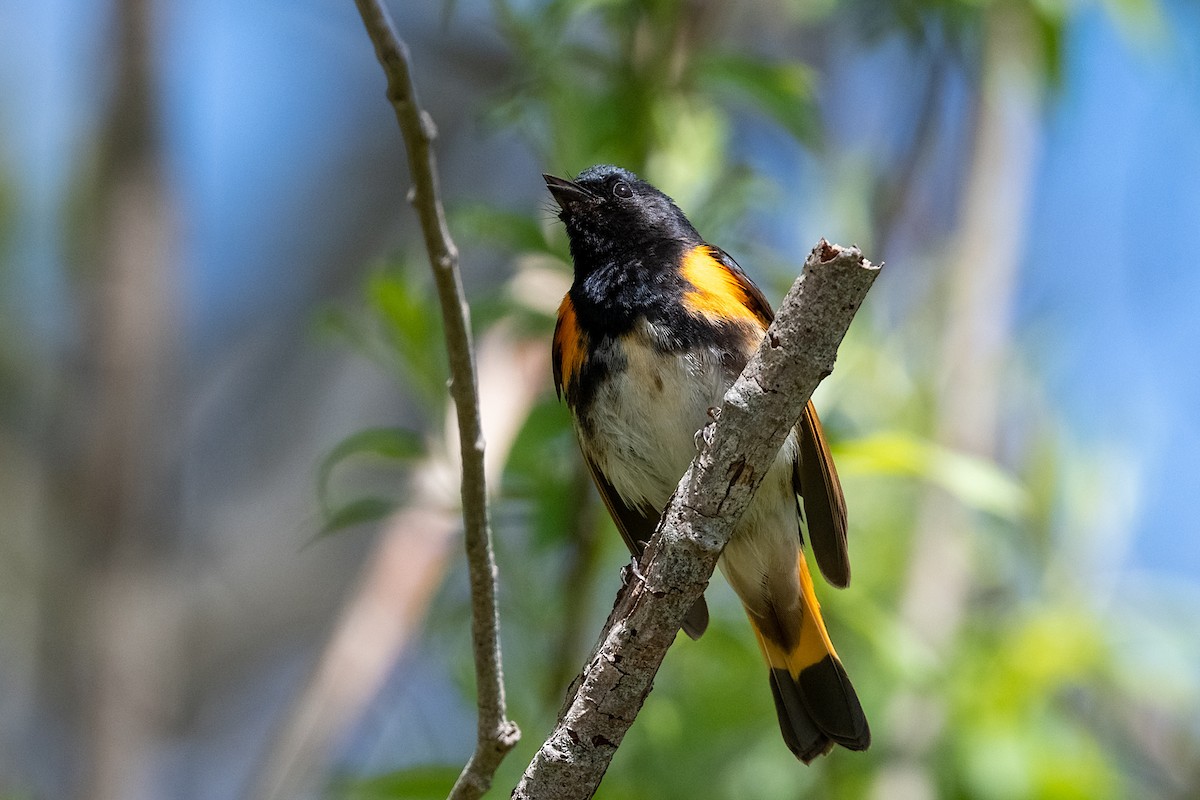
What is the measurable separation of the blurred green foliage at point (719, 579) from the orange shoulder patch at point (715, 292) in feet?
0.58

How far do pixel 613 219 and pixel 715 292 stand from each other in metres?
0.42

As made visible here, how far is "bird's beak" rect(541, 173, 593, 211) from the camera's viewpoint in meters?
3.31

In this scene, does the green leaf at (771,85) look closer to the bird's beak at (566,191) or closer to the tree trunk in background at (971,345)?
the bird's beak at (566,191)

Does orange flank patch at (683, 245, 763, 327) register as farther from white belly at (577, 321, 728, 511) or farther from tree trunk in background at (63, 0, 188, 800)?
tree trunk in background at (63, 0, 188, 800)

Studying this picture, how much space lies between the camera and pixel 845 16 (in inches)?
186

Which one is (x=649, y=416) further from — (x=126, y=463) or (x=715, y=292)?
A: (x=126, y=463)

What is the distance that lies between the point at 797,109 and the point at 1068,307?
6.51 feet

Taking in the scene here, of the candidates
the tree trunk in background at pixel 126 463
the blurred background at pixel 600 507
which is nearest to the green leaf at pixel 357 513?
the blurred background at pixel 600 507

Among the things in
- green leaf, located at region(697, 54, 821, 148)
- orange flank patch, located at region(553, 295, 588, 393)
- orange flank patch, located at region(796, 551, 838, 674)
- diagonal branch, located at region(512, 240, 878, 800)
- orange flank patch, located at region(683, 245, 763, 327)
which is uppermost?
green leaf, located at region(697, 54, 821, 148)

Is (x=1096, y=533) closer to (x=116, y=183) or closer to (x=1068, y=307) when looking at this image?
(x=1068, y=307)

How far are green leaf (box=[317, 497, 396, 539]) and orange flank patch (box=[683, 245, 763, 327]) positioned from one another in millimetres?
903

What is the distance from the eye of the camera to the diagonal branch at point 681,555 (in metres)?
1.98

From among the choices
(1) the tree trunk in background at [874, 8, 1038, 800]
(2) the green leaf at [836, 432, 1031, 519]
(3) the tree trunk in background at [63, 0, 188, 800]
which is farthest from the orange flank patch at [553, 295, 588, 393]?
(3) the tree trunk in background at [63, 0, 188, 800]

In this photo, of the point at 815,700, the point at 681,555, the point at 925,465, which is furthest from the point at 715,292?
the point at 681,555
